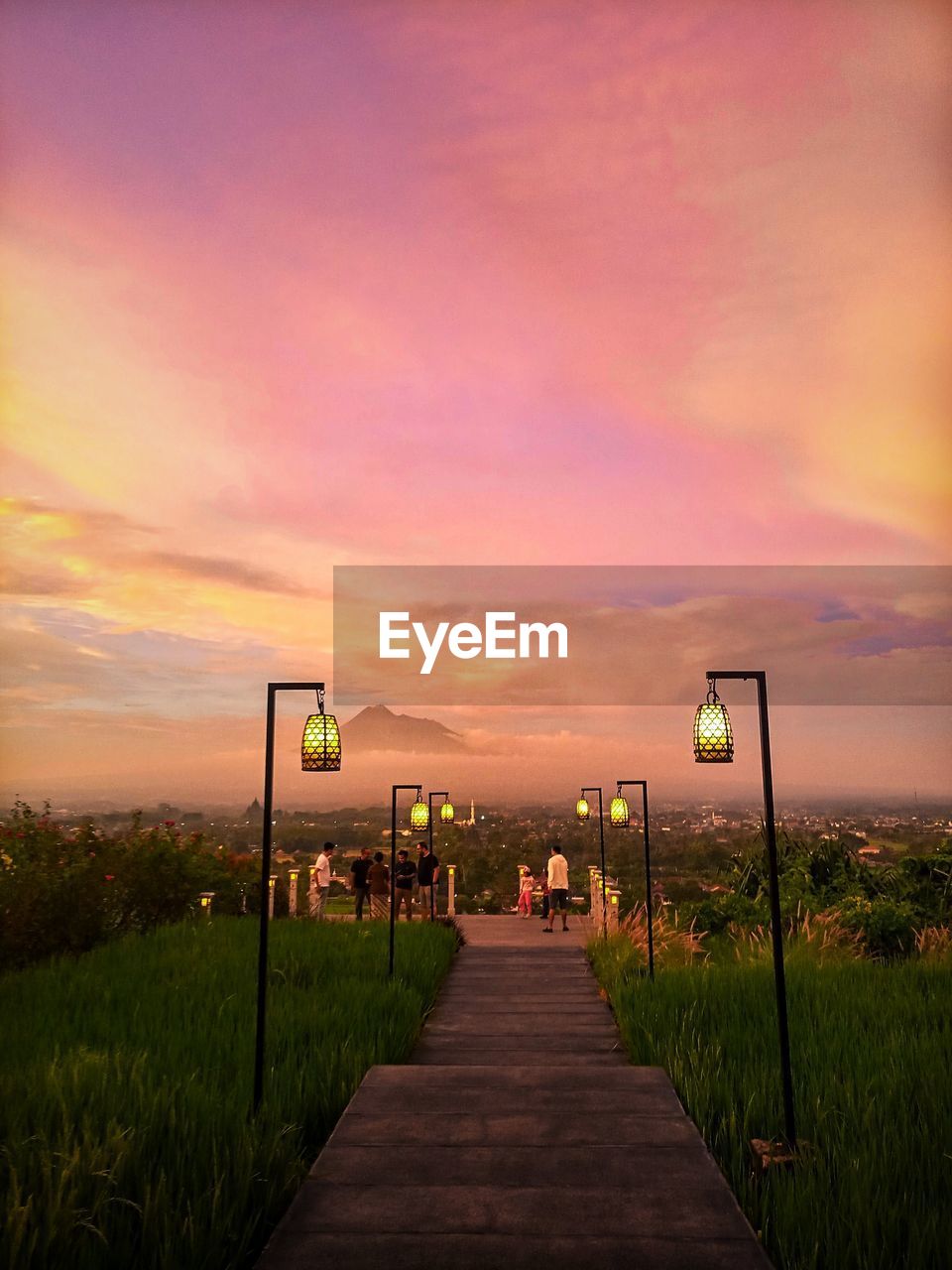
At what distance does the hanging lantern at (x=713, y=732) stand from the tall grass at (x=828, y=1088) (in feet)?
6.61

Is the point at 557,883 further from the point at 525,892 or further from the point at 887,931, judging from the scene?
the point at 887,931

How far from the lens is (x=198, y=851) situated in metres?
14.2

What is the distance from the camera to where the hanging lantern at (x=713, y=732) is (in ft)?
20.3

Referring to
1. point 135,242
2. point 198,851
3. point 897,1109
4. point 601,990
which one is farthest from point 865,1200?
point 198,851

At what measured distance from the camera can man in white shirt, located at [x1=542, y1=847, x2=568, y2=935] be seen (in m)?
15.5

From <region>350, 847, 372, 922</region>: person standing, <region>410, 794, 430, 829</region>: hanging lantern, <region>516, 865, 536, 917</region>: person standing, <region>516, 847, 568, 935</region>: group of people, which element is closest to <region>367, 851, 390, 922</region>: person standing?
<region>350, 847, 372, 922</region>: person standing

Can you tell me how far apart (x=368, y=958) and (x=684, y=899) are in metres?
7.39

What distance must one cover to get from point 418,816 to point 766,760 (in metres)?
10.5

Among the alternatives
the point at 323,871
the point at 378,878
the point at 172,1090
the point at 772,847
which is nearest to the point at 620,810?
the point at 378,878

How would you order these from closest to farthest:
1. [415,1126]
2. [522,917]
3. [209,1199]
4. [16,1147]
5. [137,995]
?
[209,1199] → [16,1147] → [415,1126] → [137,995] → [522,917]

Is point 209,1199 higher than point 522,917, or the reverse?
point 209,1199

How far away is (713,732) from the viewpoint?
6242 mm

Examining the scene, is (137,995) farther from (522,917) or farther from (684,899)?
(522,917)

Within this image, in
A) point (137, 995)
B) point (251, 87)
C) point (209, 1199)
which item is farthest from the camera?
point (251, 87)
